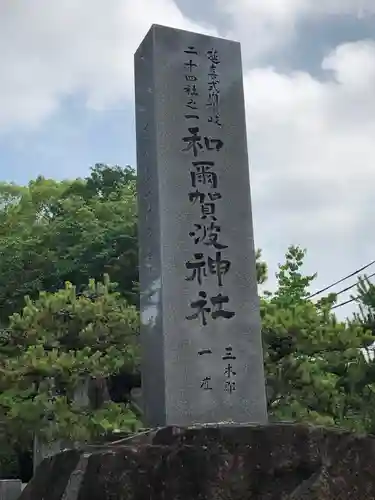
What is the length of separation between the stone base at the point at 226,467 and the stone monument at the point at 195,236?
4.23ft

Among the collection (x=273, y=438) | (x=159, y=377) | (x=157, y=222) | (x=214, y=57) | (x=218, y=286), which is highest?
(x=214, y=57)

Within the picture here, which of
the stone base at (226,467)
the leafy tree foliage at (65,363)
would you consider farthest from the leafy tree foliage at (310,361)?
the stone base at (226,467)

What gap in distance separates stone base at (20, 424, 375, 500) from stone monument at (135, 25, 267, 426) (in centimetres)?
129

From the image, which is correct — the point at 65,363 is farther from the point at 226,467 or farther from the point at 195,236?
the point at 226,467

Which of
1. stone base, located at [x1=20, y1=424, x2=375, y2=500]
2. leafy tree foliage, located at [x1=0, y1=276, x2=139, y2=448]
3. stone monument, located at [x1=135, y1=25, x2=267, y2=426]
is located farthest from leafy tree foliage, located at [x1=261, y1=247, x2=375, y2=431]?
stone base, located at [x1=20, y1=424, x2=375, y2=500]

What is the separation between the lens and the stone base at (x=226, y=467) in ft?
9.96

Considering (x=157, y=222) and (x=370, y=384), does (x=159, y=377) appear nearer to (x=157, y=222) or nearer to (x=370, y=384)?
(x=157, y=222)

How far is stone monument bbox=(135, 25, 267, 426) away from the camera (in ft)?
14.9

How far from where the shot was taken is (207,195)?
16.0 ft

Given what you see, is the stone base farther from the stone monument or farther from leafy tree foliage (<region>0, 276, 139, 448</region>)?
leafy tree foliage (<region>0, 276, 139, 448</region>)

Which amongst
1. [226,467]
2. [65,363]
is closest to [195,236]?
[226,467]

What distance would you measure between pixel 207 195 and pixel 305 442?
2131mm

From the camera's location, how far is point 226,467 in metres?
3.07

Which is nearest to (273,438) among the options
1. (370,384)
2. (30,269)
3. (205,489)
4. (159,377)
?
(205,489)
